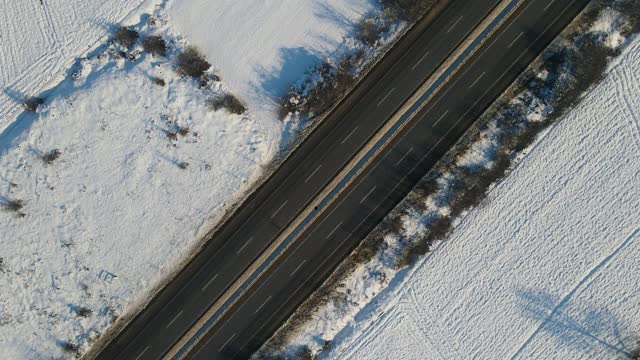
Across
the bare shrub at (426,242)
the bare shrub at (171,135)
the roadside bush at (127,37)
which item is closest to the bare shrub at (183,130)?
the bare shrub at (171,135)

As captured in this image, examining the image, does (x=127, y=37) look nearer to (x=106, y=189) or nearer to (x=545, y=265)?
(x=106, y=189)

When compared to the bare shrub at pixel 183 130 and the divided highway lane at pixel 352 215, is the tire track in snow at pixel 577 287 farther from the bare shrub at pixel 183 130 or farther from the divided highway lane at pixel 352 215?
the bare shrub at pixel 183 130

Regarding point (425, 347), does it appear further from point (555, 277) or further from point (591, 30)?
point (591, 30)

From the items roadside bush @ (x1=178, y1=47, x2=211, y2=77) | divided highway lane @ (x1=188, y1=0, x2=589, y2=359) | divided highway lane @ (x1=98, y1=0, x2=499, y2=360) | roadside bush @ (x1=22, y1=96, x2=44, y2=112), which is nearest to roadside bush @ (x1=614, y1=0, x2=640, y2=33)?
divided highway lane @ (x1=188, y1=0, x2=589, y2=359)

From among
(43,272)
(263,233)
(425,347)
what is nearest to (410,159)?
(263,233)

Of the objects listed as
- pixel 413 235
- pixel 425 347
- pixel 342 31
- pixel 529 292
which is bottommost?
pixel 425 347
